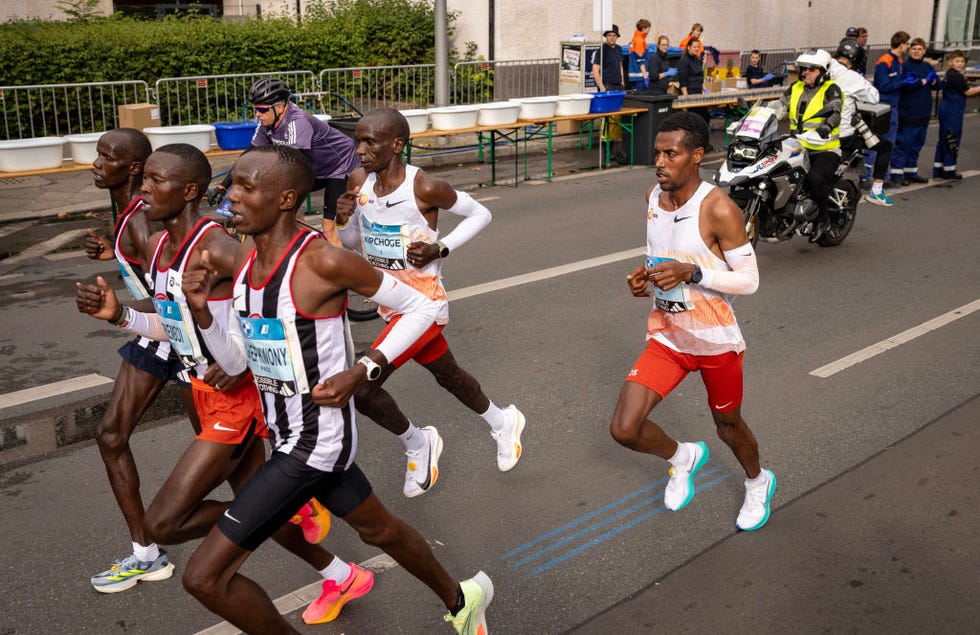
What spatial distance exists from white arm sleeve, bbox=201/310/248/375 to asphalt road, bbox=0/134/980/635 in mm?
1136

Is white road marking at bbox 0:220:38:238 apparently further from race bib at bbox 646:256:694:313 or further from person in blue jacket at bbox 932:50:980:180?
person in blue jacket at bbox 932:50:980:180

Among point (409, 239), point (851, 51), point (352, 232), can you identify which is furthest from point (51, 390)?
point (851, 51)

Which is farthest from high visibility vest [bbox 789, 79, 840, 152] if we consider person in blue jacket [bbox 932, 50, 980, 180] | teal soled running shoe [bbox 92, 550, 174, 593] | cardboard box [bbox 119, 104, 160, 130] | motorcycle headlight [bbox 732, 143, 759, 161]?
teal soled running shoe [bbox 92, 550, 174, 593]

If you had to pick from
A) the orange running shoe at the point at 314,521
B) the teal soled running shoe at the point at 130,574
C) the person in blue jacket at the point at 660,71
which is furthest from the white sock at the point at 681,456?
the person in blue jacket at the point at 660,71

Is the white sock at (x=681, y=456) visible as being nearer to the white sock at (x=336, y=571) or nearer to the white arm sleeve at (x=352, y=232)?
the white sock at (x=336, y=571)

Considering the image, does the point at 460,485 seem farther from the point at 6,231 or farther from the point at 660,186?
the point at 6,231

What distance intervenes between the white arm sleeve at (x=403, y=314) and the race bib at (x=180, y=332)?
0.78 metres

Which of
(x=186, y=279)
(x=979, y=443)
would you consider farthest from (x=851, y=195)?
(x=186, y=279)

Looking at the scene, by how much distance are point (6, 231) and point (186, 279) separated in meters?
9.55

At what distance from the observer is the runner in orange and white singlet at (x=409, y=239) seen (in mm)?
5332

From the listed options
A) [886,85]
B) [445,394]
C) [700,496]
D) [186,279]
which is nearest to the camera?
[186,279]

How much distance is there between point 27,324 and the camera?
845 centimetres

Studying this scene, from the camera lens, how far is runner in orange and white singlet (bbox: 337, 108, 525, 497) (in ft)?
17.5

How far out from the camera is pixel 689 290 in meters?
4.68
